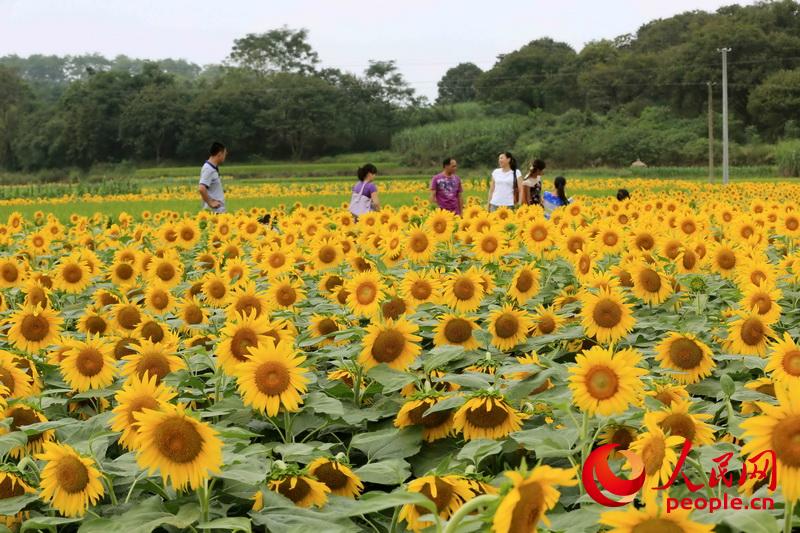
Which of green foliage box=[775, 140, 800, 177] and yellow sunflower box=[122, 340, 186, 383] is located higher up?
yellow sunflower box=[122, 340, 186, 383]

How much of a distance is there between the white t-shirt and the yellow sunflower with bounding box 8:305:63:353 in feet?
24.8

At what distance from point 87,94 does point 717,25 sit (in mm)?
43785

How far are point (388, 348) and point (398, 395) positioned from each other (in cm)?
15

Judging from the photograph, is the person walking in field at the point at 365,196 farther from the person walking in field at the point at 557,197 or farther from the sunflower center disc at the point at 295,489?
the sunflower center disc at the point at 295,489

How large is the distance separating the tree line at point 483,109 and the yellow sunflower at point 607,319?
50.1 metres

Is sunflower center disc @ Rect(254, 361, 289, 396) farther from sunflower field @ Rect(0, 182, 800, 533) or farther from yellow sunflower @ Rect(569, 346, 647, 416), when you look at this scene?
yellow sunflower @ Rect(569, 346, 647, 416)

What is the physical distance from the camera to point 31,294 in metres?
4.09

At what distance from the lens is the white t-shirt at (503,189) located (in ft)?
34.9

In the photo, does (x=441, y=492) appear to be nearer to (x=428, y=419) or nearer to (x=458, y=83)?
(x=428, y=419)

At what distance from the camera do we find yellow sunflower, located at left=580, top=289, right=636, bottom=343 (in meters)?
3.17

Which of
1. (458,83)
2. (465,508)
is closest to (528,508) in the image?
(465,508)

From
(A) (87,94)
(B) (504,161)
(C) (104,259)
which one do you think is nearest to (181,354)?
(C) (104,259)

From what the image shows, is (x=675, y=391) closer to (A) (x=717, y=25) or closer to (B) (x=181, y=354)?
(B) (x=181, y=354)

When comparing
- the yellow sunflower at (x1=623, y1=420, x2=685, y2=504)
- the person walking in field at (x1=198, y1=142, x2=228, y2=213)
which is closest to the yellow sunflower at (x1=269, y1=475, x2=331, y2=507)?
the yellow sunflower at (x1=623, y1=420, x2=685, y2=504)
